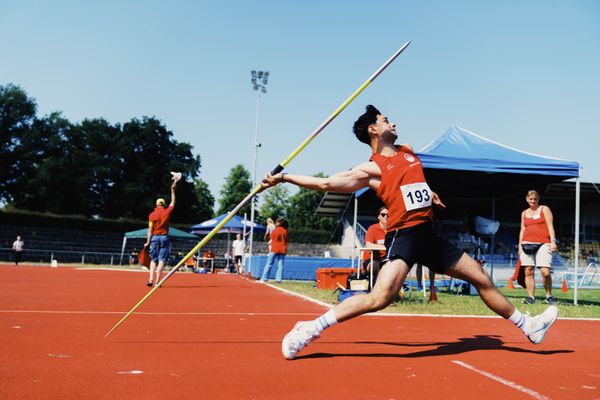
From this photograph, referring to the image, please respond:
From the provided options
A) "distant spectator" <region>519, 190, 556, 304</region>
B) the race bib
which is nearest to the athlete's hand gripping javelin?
the race bib

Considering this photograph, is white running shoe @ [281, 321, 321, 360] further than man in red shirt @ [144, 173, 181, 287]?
No

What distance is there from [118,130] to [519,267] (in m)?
49.7

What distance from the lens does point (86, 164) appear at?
4984cm

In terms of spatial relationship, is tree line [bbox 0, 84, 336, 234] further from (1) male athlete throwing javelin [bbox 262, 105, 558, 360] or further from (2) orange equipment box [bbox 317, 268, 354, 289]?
(1) male athlete throwing javelin [bbox 262, 105, 558, 360]

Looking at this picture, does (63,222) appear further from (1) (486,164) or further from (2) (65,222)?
(1) (486,164)

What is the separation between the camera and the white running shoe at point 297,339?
3.82m

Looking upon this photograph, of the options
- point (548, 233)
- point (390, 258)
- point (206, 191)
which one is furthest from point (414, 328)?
point (206, 191)

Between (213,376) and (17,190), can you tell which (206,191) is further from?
(213,376)

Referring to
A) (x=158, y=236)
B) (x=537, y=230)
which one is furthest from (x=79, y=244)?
(x=537, y=230)

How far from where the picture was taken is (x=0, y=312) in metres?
6.09

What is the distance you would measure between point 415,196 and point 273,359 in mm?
1590

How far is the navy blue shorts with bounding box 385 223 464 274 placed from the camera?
394 cm

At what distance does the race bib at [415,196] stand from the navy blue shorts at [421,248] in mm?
151

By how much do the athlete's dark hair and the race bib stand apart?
25.3 inches
